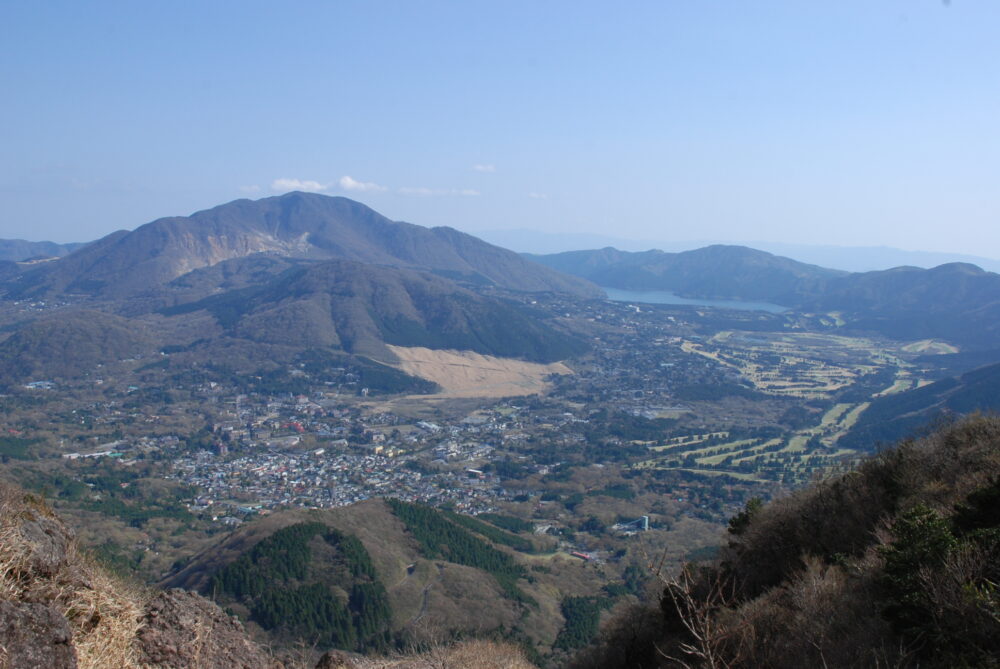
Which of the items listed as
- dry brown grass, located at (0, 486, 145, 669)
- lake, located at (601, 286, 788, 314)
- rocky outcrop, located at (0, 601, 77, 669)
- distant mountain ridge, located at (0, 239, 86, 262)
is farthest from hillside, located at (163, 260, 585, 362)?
distant mountain ridge, located at (0, 239, 86, 262)

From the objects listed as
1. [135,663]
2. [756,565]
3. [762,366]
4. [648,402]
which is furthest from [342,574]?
[762,366]

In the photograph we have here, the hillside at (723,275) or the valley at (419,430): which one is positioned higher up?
the hillside at (723,275)

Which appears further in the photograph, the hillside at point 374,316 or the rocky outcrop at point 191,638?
the hillside at point 374,316

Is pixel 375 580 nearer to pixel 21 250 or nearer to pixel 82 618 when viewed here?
pixel 82 618

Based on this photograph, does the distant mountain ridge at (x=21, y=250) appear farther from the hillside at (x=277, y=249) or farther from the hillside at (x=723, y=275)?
the hillside at (x=723, y=275)

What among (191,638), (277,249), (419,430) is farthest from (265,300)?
(191,638)

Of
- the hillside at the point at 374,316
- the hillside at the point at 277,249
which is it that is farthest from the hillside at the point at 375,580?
the hillside at the point at 277,249
